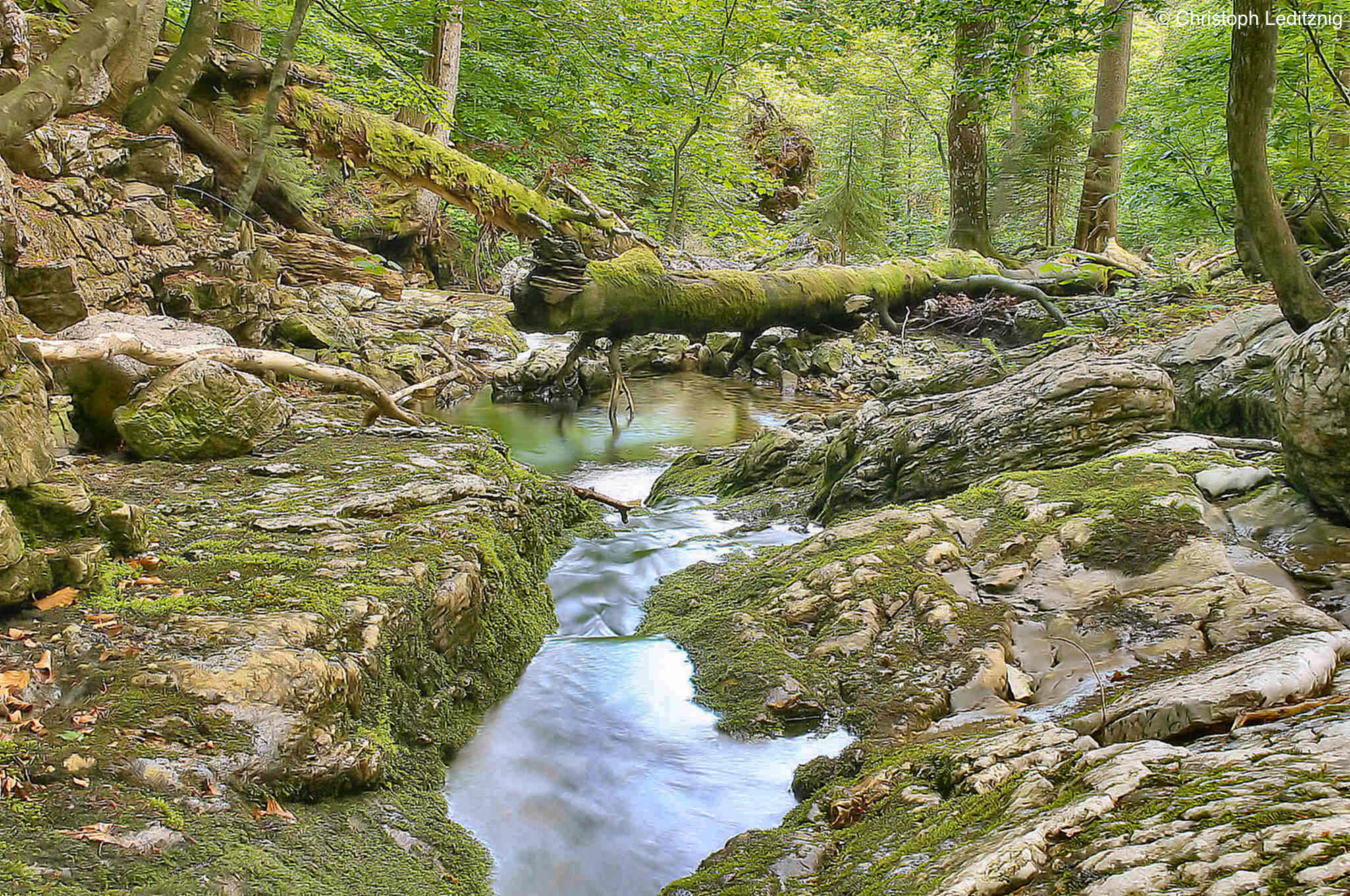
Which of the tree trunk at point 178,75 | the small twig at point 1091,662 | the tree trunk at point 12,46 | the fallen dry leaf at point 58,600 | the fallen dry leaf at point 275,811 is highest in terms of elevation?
the tree trunk at point 178,75

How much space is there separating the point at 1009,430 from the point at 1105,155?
1228 centimetres

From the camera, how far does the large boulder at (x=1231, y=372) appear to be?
19.1 ft

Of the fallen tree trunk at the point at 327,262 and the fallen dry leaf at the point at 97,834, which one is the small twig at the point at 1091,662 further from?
the fallen tree trunk at the point at 327,262

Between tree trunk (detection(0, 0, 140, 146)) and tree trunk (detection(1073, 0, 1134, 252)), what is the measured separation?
15002mm

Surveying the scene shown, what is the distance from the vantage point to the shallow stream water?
10.3 feet

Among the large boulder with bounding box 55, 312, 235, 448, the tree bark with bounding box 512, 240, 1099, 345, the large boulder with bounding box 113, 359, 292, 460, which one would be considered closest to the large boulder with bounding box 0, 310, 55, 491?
the large boulder with bounding box 113, 359, 292, 460

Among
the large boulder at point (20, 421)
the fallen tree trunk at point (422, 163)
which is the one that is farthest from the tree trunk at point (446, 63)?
the large boulder at point (20, 421)

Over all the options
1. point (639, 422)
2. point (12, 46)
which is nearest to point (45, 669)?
point (12, 46)

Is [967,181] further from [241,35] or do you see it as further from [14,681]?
[14,681]

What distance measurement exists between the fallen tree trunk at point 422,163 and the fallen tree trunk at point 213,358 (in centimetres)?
515

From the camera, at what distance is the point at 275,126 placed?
11773mm

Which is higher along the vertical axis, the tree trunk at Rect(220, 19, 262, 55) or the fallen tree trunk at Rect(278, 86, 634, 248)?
the tree trunk at Rect(220, 19, 262, 55)

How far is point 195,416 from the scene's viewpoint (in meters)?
5.67

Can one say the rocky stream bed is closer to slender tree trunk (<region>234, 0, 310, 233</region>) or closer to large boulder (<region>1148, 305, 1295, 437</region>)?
large boulder (<region>1148, 305, 1295, 437</region>)
